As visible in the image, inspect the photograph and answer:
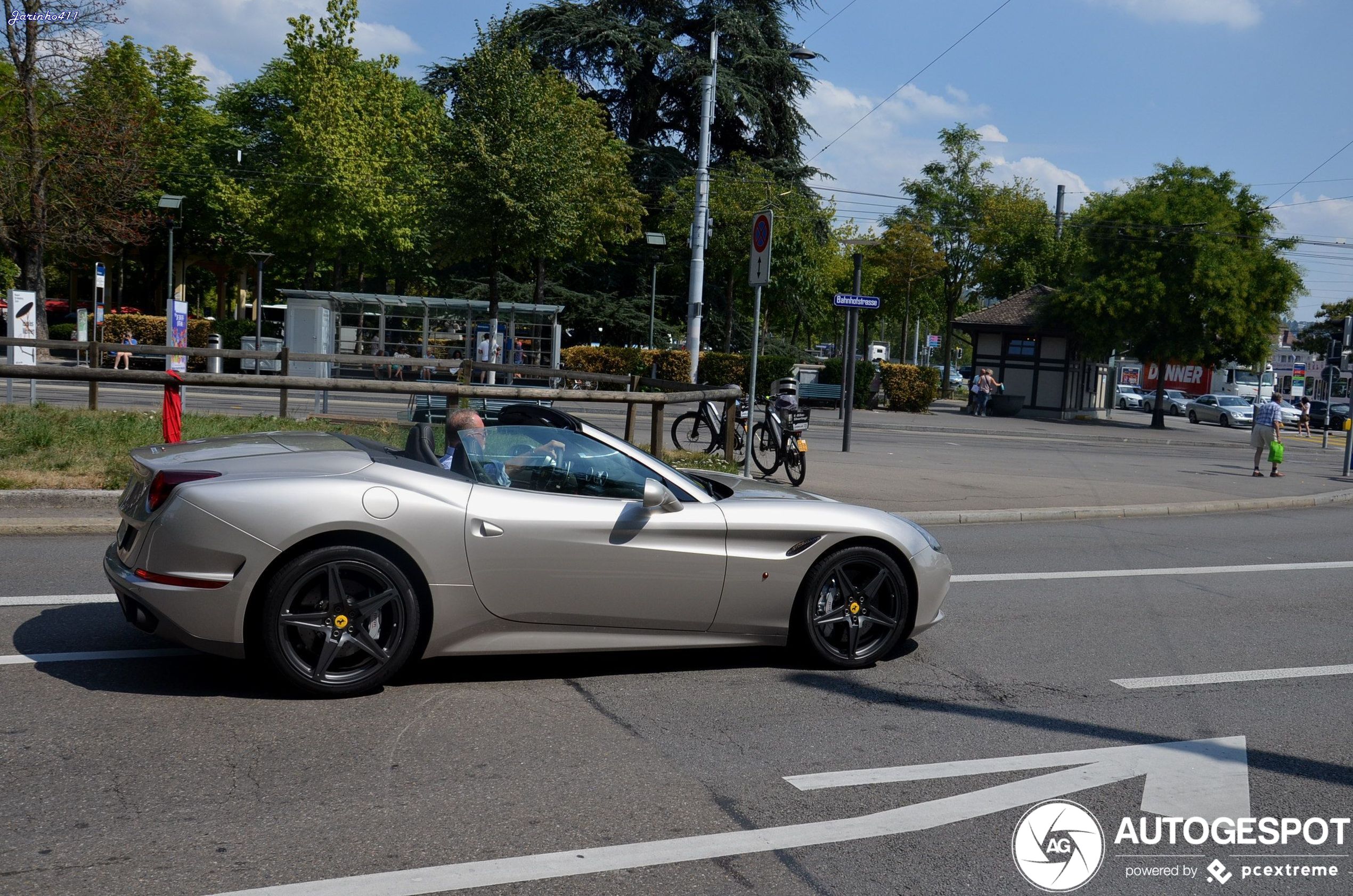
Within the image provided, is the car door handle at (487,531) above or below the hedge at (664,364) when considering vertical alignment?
below

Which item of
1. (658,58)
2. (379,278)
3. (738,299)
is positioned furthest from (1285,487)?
(379,278)

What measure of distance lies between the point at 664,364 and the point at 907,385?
8.69 metres

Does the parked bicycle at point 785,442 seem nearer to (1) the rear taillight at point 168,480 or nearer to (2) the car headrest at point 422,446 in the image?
(2) the car headrest at point 422,446

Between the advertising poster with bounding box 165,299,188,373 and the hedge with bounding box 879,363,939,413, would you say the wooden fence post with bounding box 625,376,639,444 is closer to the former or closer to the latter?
the advertising poster with bounding box 165,299,188,373

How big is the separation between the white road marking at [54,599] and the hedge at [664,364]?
29.7m

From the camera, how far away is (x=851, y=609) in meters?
6.12

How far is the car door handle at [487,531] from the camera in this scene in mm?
5270

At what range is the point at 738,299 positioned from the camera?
171 feet

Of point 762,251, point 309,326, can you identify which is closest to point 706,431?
point 762,251

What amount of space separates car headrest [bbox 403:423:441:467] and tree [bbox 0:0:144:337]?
29.4 meters

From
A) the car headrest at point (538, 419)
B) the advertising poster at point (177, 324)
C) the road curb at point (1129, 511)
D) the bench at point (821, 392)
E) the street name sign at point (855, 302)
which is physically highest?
the street name sign at point (855, 302)

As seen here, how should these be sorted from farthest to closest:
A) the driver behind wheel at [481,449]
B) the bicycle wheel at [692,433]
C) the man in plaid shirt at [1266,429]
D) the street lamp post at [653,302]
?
the street lamp post at [653,302], the man in plaid shirt at [1266,429], the bicycle wheel at [692,433], the driver behind wheel at [481,449]

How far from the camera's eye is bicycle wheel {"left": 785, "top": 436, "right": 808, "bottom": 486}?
1487 centimetres

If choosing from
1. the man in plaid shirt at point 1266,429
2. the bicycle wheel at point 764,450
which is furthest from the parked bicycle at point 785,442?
the man in plaid shirt at point 1266,429
